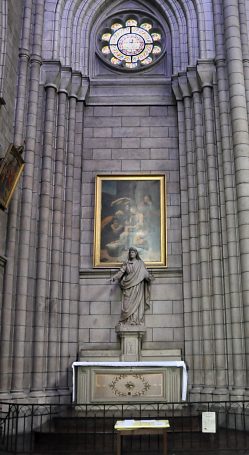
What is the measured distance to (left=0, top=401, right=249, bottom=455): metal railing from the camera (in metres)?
8.91

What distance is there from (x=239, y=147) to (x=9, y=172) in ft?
18.2

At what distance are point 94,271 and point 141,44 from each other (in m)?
7.48

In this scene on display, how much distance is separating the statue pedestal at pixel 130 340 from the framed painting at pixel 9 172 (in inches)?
164

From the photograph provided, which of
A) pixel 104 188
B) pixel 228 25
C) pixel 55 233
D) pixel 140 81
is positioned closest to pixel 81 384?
pixel 55 233

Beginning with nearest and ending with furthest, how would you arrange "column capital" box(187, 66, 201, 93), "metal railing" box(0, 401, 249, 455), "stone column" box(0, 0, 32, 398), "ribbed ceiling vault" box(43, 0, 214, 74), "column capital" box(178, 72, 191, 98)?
"metal railing" box(0, 401, 249, 455)
"stone column" box(0, 0, 32, 398)
"column capital" box(187, 66, 201, 93)
"column capital" box(178, 72, 191, 98)
"ribbed ceiling vault" box(43, 0, 214, 74)

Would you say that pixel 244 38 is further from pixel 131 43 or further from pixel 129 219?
pixel 129 219

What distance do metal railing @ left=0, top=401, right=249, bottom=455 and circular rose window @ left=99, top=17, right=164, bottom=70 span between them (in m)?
10.1

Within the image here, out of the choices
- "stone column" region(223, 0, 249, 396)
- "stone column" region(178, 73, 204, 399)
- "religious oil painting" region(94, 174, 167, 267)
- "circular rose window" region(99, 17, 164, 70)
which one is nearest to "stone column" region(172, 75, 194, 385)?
"stone column" region(178, 73, 204, 399)

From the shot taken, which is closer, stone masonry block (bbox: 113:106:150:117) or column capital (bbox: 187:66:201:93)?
column capital (bbox: 187:66:201:93)

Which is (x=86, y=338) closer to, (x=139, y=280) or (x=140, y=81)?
(x=139, y=280)

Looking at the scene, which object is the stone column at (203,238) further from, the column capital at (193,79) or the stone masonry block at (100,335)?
the stone masonry block at (100,335)

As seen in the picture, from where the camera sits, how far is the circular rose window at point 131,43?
15852mm

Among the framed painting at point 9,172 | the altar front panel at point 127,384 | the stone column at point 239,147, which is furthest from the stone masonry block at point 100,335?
the framed painting at point 9,172

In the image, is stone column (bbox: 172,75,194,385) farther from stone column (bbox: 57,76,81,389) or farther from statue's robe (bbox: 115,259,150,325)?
stone column (bbox: 57,76,81,389)
